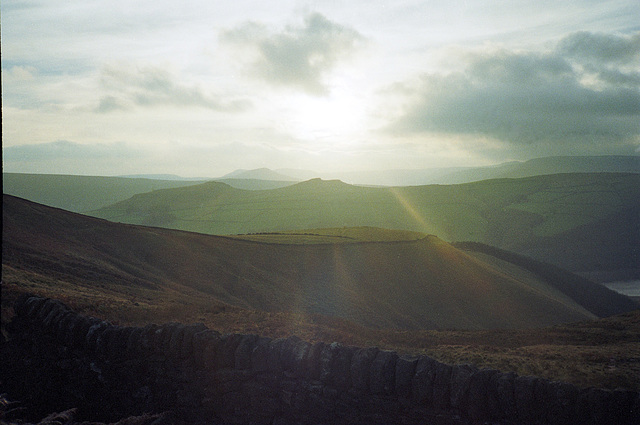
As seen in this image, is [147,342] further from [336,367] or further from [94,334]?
[336,367]

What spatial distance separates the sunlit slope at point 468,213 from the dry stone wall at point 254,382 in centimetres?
8811

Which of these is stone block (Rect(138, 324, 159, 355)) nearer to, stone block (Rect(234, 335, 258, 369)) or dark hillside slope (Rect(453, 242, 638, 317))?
stone block (Rect(234, 335, 258, 369))

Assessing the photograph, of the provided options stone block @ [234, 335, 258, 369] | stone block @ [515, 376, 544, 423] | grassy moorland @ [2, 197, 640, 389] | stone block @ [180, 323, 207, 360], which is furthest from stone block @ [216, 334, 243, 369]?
stone block @ [515, 376, 544, 423]

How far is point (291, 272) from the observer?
147ft

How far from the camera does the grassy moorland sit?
1209 cm

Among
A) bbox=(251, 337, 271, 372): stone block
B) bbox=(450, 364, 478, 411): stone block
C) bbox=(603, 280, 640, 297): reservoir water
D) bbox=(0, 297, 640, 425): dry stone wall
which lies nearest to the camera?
bbox=(0, 297, 640, 425): dry stone wall

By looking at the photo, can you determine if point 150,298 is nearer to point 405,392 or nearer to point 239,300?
point 239,300

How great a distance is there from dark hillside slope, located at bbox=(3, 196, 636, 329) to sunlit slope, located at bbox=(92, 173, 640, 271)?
175ft

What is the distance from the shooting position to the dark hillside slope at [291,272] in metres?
29.9

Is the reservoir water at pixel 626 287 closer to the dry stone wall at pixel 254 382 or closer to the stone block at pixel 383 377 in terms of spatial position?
the dry stone wall at pixel 254 382

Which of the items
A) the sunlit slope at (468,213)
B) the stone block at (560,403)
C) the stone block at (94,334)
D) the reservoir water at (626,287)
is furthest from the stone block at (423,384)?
the reservoir water at (626,287)

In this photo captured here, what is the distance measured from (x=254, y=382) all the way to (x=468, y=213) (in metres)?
126

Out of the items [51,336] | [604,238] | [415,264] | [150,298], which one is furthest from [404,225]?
[51,336]

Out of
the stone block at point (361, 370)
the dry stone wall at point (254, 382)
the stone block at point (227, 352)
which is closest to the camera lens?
the dry stone wall at point (254, 382)
